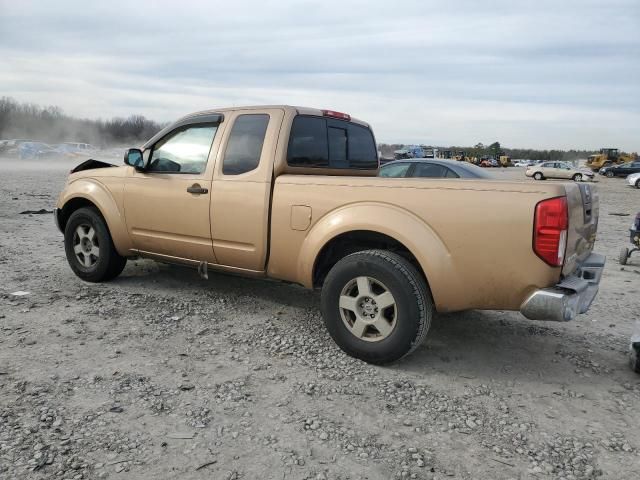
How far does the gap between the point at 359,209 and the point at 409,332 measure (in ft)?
3.14

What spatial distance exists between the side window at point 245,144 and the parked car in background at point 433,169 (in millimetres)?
5424

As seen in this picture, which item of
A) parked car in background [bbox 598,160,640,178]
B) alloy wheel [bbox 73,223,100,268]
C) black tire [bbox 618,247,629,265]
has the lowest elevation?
black tire [bbox 618,247,629,265]

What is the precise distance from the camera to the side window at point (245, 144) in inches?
175

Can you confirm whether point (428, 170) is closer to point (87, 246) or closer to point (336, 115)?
point (336, 115)

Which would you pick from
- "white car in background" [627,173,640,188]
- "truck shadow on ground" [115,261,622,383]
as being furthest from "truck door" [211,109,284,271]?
"white car in background" [627,173,640,188]

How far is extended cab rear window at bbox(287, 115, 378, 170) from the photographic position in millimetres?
4545

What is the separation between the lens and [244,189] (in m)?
4.37

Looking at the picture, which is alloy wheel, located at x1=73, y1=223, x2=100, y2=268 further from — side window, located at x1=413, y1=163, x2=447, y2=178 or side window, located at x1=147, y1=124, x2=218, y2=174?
side window, located at x1=413, y1=163, x2=447, y2=178

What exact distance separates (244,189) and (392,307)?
1643 mm

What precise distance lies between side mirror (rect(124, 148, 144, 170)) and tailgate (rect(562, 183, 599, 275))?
3897 mm

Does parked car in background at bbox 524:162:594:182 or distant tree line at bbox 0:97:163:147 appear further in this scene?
distant tree line at bbox 0:97:163:147

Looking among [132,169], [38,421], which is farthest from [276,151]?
[38,421]

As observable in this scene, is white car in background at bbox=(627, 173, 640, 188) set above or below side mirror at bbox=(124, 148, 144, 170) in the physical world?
below

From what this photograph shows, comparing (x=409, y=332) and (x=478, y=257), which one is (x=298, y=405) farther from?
(x=478, y=257)
